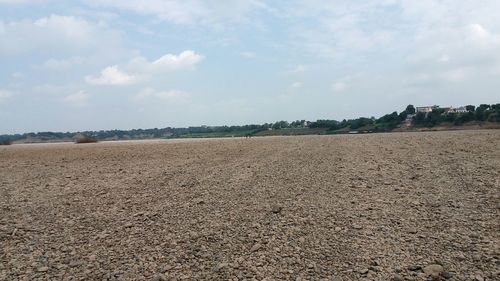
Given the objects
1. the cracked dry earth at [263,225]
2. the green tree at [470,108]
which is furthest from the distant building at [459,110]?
the cracked dry earth at [263,225]

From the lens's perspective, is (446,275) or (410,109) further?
(410,109)

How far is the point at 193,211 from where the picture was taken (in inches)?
304

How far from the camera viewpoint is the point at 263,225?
666 cm

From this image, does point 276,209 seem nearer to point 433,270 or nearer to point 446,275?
point 433,270

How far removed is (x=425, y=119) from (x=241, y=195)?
40327 mm

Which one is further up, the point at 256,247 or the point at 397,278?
the point at 256,247

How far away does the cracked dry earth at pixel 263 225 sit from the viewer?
5141 mm

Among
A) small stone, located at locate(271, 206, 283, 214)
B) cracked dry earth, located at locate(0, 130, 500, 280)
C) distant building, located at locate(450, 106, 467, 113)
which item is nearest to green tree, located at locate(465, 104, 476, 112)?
distant building, located at locate(450, 106, 467, 113)

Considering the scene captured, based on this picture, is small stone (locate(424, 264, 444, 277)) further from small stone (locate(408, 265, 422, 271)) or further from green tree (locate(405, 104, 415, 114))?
green tree (locate(405, 104, 415, 114))

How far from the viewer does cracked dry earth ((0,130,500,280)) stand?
202 inches

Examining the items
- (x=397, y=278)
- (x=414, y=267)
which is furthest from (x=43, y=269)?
(x=414, y=267)

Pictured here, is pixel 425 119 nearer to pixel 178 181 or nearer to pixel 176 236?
pixel 178 181

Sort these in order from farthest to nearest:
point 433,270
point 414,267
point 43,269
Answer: point 43,269 → point 414,267 → point 433,270

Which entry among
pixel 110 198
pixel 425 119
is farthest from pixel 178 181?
pixel 425 119
